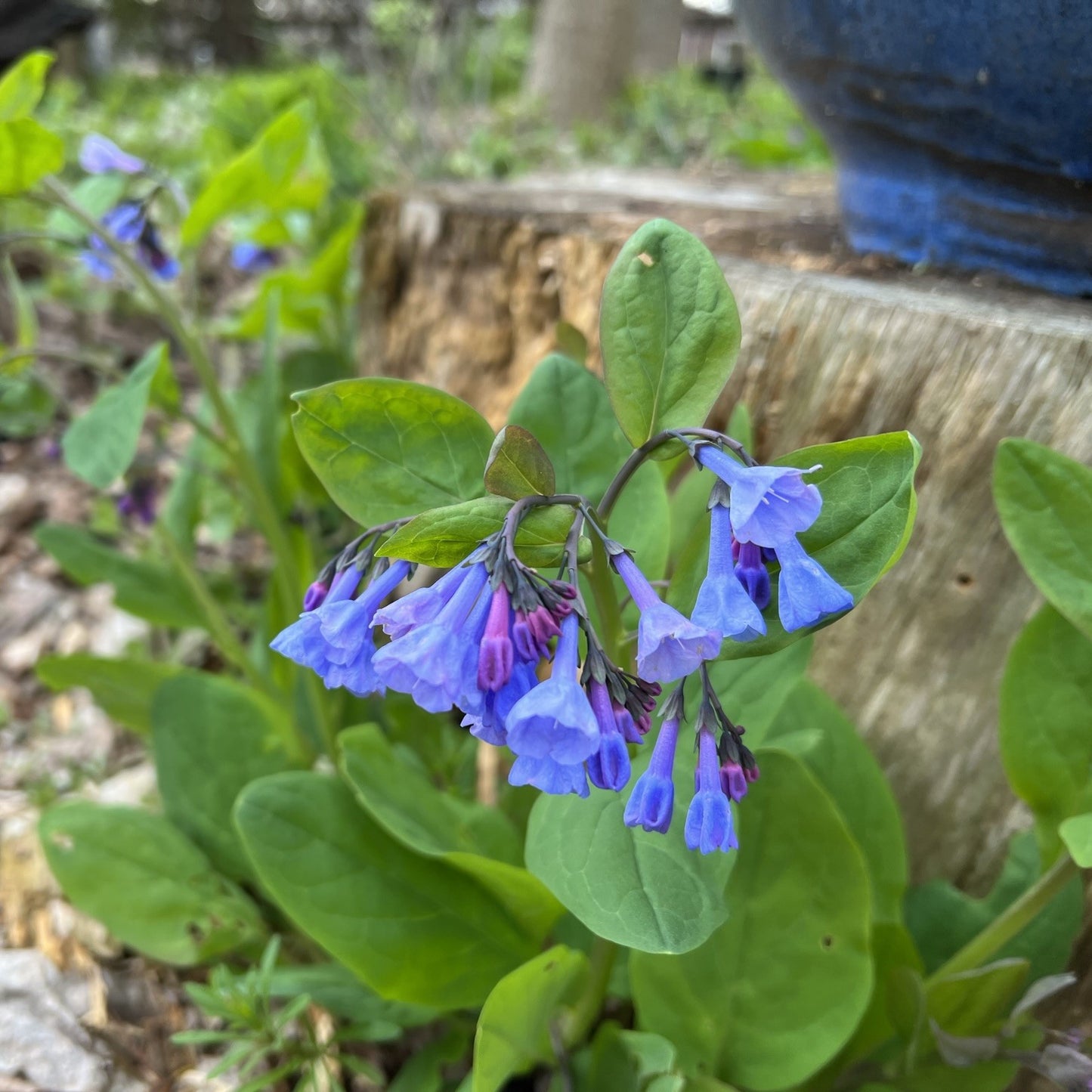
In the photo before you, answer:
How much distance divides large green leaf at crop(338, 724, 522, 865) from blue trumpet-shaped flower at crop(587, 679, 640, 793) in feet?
1.11

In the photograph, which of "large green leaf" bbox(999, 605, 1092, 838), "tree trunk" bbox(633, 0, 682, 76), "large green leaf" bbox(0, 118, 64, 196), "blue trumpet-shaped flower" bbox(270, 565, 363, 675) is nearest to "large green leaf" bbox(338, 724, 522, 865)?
"blue trumpet-shaped flower" bbox(270, 565, 363, 675)

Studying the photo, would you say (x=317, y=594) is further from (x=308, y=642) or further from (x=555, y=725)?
(x=555, y=725)

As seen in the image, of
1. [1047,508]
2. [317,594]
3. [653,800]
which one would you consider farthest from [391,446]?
[1047,508]

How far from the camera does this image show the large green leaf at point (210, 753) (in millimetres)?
1333

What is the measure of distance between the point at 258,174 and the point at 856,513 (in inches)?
44.3

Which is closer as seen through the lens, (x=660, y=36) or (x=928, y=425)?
(x=928, y=425)

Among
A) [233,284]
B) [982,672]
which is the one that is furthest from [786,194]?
[233,284]

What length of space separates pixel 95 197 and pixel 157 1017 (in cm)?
125

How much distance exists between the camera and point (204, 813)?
1.35 metres

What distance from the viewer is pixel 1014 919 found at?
39.1 inches

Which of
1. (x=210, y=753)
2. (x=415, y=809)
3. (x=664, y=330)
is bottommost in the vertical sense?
(x=210, y=753)

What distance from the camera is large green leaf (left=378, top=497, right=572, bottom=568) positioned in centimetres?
69

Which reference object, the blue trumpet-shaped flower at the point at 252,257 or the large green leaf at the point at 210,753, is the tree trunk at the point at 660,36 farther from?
the large green leaf at the point at 210,753

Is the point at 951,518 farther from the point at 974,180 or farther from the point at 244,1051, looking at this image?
the point at 244,1051
